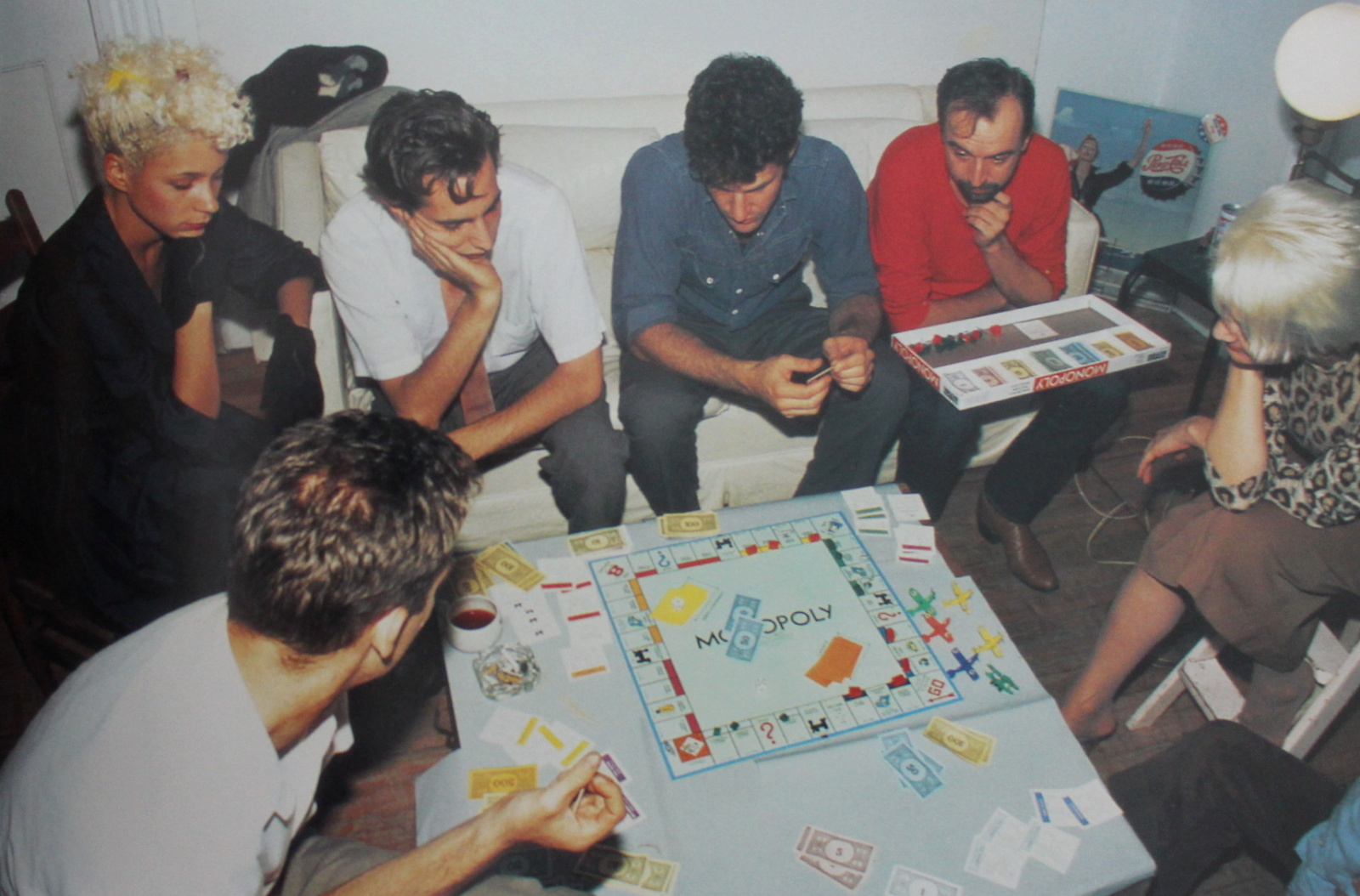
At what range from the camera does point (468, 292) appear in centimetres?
200

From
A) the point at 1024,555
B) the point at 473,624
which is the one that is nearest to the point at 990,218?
the point at 1024,555

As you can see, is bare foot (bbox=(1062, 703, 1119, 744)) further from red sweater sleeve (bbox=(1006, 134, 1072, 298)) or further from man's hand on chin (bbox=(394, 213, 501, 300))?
man's hand on chin (bbox=(394, 213, 501, 300))

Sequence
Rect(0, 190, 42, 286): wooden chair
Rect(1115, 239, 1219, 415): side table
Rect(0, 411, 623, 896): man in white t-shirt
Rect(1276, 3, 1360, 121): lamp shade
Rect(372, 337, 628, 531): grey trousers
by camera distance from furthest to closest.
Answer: Rect(1115, 239, 1219, 415): side table, Rect(1276, 3, 1360, 121): lamp shade, Rect(372, 337, 628, 531): grey trousers, Rect(0, 190, 42, 286): wooden chair, Rect(0, 411, 623, 896): man in white t-shirt

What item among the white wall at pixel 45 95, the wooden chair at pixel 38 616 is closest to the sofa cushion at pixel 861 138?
the wooden chair at pixel 38 616

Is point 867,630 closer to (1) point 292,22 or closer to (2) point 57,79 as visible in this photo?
(1) point 292,22

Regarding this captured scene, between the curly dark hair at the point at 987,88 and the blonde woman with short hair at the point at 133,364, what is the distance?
1.51 metres

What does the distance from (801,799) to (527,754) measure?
1.34ft

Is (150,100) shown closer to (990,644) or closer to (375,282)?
(375,282)

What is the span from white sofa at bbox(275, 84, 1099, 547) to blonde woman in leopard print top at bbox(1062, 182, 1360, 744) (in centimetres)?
79

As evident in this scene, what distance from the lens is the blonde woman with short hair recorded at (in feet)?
5.32

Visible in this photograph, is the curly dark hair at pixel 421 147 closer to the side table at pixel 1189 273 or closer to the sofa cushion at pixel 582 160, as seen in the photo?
the sofa cushion at pixel 582 160

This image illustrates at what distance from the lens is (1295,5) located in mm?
2770

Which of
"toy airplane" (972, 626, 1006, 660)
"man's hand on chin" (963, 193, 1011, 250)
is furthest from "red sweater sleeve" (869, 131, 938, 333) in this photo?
"toy airplane" (972, 626, 1006, 660)

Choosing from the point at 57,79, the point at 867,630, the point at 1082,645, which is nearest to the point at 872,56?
the point at 1082,645
